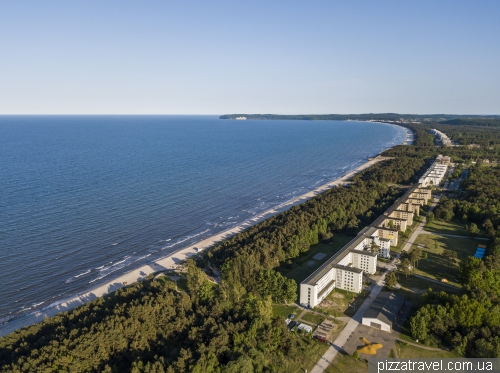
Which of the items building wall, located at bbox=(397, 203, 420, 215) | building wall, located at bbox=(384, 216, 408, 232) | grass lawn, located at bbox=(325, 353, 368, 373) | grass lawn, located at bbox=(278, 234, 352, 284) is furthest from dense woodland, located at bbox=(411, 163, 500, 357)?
building wall, located at bbox=(397, 203, 420, 215)

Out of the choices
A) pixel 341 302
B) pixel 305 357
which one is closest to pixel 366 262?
pixel 341 302

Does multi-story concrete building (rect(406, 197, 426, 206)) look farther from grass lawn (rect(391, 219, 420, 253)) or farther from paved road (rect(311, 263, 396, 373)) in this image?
paved road (rect(311, 263, 396, 373))

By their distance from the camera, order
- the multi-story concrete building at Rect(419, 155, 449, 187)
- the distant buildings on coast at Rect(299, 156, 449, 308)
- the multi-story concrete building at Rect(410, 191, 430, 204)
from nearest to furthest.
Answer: the distant buildings on coast at Rect(299, 156, 449, 308) < the multi-story concrete building at Rect(410, 191, 430, 204) < the multi-story concrete building at Rect(419, 155, 449, 187)

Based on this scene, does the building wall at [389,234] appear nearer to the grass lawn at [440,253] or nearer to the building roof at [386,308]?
the grass lawn at [440,253]

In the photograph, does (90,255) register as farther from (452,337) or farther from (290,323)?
(452,337)

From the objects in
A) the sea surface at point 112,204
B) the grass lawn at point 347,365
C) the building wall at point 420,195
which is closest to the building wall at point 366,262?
the grass lawn at point 347,365

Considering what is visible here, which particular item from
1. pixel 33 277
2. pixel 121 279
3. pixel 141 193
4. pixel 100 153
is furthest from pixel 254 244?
pixel 100 153
